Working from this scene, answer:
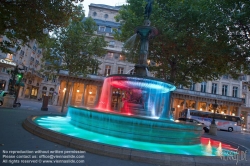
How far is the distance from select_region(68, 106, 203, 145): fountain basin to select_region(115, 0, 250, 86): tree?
29.6 ft

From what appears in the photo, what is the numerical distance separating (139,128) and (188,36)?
503 inches

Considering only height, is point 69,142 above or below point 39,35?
below

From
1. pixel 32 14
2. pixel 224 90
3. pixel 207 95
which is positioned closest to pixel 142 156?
pixel 32 14

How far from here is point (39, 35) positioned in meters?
10.7

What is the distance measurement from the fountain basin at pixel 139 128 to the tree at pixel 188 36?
9.01m

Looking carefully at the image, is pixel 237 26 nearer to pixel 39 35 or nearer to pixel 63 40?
pixel 39 35

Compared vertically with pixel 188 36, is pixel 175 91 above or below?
below

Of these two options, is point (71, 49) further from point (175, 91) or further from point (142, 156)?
point (175, 91)

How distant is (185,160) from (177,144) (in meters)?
2.52

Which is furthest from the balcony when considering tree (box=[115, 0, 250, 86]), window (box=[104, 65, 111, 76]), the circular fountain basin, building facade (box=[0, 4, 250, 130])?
the circular fountain basin

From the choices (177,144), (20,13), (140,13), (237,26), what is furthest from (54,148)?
(140,13)

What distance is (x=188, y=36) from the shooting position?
658 inches

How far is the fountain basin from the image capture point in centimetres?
667

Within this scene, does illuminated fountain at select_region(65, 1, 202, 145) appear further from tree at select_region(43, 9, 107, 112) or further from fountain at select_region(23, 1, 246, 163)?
tree at select_region(43, 9, 107, 112)
